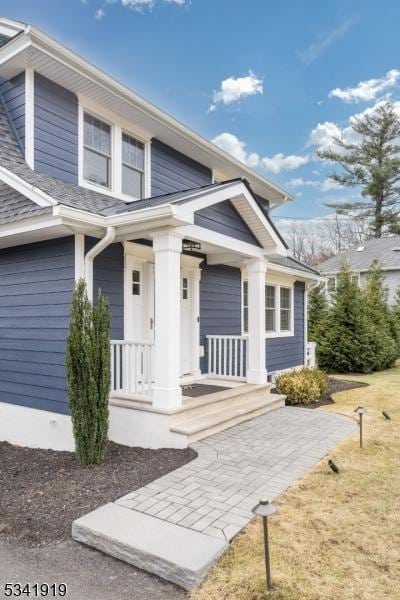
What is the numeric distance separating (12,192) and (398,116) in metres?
26.3

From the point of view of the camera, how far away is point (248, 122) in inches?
928

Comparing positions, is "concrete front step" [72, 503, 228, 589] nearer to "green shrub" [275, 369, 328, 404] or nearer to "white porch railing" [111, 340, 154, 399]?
"white porch railing" [111, 340, 154, 399]

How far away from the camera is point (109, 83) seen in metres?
6.43

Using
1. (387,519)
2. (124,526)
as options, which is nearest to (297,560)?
(387,519)

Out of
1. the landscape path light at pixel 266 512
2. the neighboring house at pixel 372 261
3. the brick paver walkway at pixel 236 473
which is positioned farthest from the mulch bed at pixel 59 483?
the neighboring house at pixel 372 261

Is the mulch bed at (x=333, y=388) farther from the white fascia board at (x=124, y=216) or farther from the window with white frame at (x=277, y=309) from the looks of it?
the white fascia board at (x=124, y=216)

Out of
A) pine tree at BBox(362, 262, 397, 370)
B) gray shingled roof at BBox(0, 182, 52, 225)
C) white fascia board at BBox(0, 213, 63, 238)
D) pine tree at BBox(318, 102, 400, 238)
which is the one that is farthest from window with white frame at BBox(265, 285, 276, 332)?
pine tree at BBox(318, 102, 400, 238)

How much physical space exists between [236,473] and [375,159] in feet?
87.2

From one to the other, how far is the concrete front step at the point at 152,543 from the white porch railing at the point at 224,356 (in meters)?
5.00

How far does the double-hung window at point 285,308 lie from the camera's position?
1128 cm

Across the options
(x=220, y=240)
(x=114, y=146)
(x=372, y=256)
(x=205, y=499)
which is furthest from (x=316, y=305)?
(x=205, y=499)

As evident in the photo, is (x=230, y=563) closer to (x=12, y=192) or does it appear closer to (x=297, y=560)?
(x=297, y=560)

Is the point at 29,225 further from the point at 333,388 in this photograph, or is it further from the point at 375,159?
the point at 375,159

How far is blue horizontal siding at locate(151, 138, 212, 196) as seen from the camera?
806 centimetres
